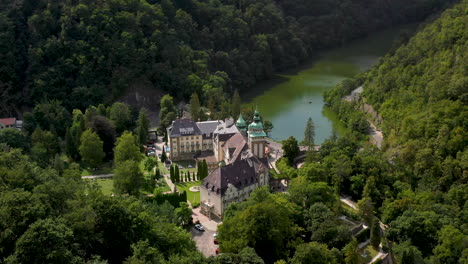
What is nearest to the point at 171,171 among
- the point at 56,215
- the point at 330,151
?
the point at 330,151

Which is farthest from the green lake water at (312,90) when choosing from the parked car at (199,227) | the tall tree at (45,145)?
→ the parked car at (199,227)

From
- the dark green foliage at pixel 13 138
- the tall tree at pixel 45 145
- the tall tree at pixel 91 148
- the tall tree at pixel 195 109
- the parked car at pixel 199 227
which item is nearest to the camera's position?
the parked car at pixel 199 227

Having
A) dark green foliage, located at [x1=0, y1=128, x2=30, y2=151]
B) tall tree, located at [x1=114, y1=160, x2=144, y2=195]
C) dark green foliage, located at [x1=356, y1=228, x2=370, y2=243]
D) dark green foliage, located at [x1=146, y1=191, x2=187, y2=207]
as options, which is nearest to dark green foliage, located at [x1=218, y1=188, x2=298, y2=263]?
dark green foliage, located at [x1=356, y1=228, x2=370, y2=243]

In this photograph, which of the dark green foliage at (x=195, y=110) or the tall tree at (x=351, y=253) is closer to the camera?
the tall tree at (x=351, y=253)

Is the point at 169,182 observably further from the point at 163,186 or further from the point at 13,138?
Result: the point at 13,138

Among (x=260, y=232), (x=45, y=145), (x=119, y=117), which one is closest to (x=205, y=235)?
(x=260, y=232)

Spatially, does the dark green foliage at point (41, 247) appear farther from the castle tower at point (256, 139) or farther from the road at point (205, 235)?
the castle tower at point (256, 139)

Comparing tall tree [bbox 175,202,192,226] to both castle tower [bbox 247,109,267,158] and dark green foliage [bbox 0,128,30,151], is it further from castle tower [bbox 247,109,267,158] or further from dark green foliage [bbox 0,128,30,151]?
dark green foliage [bbox 0,128,30,151]
